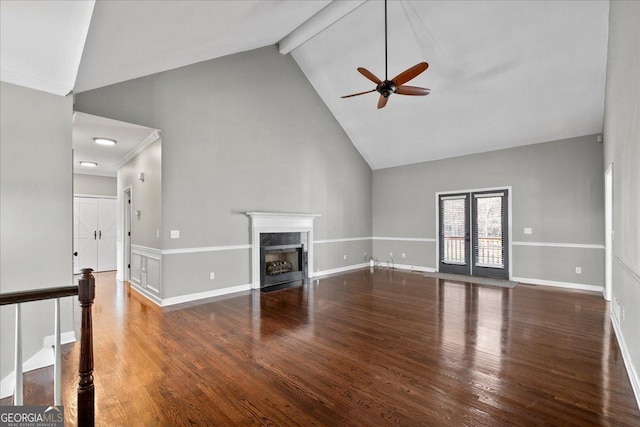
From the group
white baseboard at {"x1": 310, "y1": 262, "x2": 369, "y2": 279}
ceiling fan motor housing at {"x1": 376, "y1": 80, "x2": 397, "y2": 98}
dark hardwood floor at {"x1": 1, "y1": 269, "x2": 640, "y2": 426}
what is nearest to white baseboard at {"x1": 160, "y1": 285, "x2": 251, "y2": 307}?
dark hardwood floor at {"x1": 1, "y1": 269, "x2": 640, "y2": 426}

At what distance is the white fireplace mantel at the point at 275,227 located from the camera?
5797 mm

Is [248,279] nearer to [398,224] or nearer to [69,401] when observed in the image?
[69,401]

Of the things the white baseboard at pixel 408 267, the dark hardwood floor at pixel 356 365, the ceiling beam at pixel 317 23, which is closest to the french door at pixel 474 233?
the white baseboard at pixel 408 267

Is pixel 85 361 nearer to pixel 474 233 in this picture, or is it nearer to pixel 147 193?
pixel 147 193

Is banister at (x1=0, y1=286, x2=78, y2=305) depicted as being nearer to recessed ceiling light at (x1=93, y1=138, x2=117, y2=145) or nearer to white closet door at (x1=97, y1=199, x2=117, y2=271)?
recessed ceiling light at (x1=93, y1=138, x2=117, y2=145)

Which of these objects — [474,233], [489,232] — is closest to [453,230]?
[474,233]

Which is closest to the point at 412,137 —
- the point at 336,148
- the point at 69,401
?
the point at 336,148

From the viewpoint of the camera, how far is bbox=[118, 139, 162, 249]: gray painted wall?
15.8 ft

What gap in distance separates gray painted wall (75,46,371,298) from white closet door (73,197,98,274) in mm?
4834

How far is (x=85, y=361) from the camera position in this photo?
1.76 meters

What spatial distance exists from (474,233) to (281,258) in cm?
455

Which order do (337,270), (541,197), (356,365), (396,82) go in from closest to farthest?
(356,365)
(396,82)
(541,197)
(337,270)

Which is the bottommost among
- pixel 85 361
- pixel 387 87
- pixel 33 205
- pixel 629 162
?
pixel 85 361

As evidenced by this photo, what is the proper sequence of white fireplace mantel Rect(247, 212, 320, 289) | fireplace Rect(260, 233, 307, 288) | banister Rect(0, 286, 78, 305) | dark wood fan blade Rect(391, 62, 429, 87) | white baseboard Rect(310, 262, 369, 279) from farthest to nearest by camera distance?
white baseboard Rect(310, 262, 369, 279), fireplace Rect(260, 233, 307, 288), white fireplace mantel Rect(247, 212, 320, 289), dark wood fan blade Rect(391, 62, 429, 87), banister Rect(0, 286, 78, 305)
